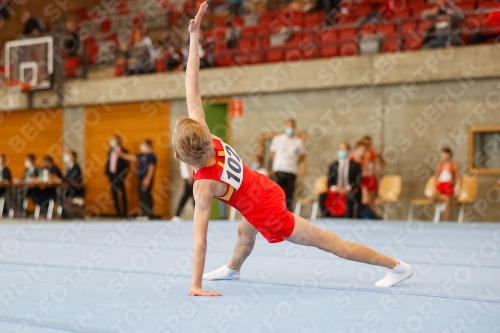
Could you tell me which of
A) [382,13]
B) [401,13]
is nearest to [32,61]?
[382,13]

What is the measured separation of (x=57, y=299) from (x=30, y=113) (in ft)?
47.9

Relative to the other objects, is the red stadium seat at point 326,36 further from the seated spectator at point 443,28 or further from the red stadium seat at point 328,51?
the seated spectator at point 443,28

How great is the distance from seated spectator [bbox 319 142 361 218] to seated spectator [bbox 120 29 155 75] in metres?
5.45

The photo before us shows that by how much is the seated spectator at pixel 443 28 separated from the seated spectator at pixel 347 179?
2471 millimetres

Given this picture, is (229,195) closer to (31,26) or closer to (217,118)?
(217,118)

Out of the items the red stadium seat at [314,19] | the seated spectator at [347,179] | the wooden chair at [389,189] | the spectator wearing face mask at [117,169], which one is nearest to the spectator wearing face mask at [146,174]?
the spectator wearing face mask at [117,169]

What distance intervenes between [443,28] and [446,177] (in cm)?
274

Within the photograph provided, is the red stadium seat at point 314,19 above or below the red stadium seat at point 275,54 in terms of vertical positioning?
above

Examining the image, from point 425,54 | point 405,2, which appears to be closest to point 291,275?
point 425,54

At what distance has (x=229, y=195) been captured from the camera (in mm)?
3805

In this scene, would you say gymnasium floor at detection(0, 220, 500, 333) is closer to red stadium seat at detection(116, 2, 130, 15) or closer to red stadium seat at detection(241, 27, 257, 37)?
red stadium seat at detection(241, 27, 257, 37)

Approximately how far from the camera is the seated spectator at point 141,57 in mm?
15070

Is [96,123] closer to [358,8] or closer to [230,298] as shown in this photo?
[358,8]

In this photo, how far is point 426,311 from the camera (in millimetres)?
3252
